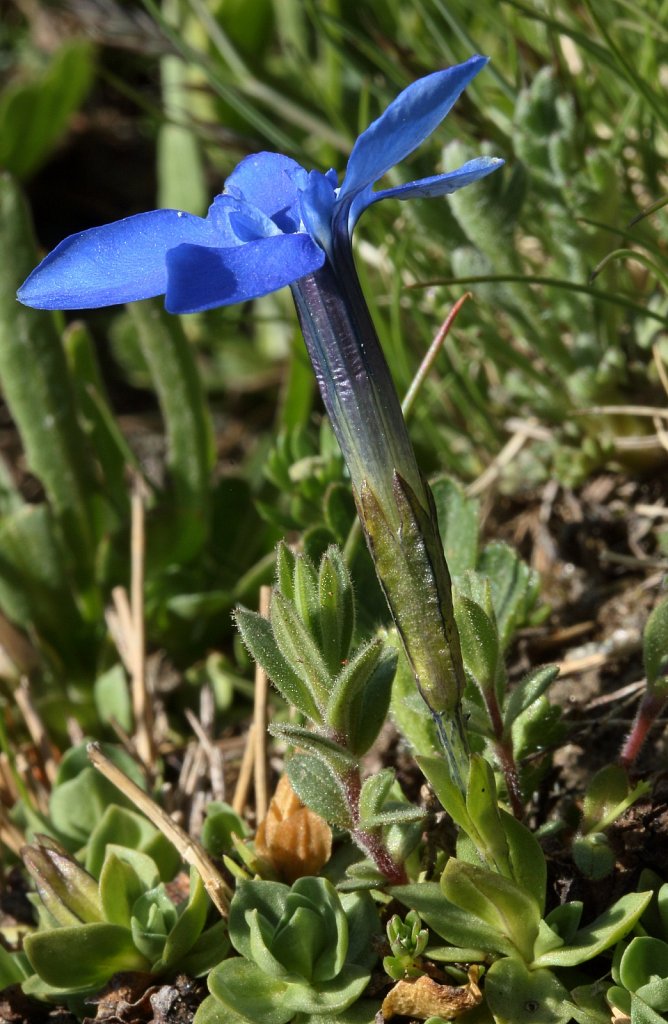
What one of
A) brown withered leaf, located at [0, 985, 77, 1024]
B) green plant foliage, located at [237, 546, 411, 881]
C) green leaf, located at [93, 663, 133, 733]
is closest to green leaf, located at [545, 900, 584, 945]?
green plant foliage, located at [237, 546, 411, 881]

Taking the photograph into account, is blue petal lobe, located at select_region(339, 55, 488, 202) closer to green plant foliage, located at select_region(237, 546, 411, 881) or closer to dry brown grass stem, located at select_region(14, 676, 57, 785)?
green plant foliage, located at select_region(237, 546, 411, 881)

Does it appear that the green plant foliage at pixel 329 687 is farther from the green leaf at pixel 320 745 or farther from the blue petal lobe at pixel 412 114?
the blue petal lobe at pixel 412 114

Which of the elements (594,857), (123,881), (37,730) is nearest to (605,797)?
(594,857)

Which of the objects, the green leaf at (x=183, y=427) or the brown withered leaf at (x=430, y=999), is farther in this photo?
the green leaf at (x=183, y=427)

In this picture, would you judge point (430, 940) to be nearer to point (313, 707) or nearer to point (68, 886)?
point (313, 707)

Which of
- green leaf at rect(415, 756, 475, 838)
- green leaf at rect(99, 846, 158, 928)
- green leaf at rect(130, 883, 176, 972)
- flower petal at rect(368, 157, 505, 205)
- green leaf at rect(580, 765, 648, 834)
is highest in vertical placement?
flower petal at rect(368, 157, 505, 205)

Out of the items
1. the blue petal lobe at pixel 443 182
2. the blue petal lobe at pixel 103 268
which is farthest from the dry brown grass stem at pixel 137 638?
the blue petal lobe at pixel 443 182

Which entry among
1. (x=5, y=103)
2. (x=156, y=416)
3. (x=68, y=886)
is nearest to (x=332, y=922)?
(x=68, y=886)
